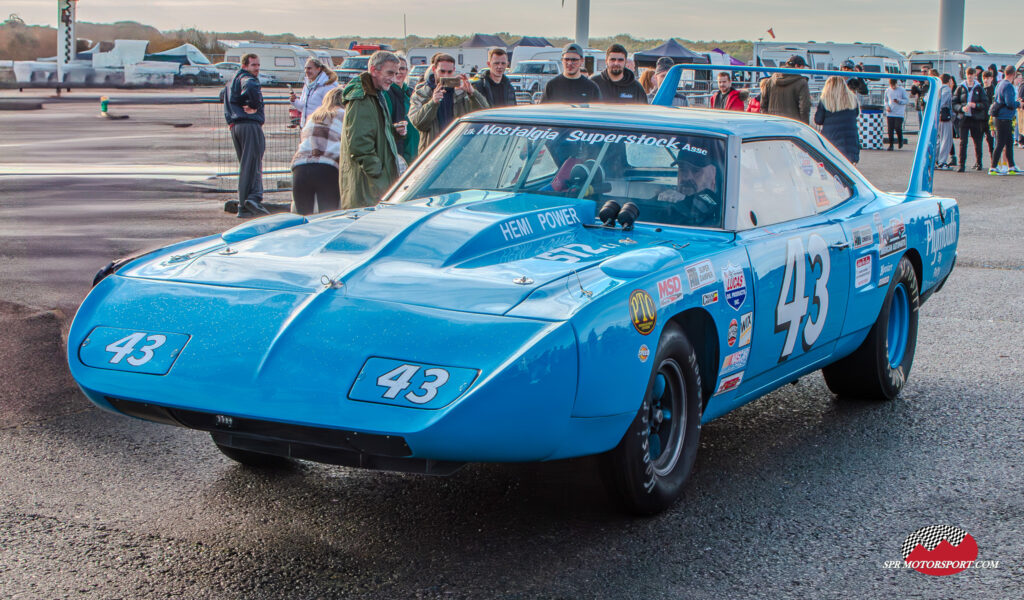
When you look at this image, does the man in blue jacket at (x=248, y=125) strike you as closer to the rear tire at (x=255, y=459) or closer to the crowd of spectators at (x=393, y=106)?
the crowd of spectators at (x=393, y=106)

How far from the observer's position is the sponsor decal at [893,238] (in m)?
5.39

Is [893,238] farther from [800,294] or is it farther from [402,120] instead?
[402,120]

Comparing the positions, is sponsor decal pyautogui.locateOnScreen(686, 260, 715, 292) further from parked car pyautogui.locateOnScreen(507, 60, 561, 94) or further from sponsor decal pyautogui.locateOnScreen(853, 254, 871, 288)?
parked car pyautogui.locateOnScreen(507, 60, 561, 94)

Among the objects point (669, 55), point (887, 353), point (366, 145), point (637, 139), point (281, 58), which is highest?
point (669, 55)

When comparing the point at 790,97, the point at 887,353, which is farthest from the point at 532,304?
the point at 790,97

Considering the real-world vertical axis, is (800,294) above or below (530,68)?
below

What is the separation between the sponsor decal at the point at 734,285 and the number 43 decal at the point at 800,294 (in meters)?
0.31

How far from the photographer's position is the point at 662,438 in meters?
4.07

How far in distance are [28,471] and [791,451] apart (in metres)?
3.13

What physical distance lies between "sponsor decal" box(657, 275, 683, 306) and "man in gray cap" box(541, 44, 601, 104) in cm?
626

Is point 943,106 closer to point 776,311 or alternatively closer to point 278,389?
point 776,311

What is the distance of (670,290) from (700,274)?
10.2 inches

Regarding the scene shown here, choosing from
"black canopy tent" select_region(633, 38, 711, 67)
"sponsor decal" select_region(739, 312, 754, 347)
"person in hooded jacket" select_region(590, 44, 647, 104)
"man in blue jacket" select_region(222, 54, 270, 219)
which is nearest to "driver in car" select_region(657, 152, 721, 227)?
"sponsor decal" select_region(739, 312, 754, 347)

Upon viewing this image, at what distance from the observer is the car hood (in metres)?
3.60
